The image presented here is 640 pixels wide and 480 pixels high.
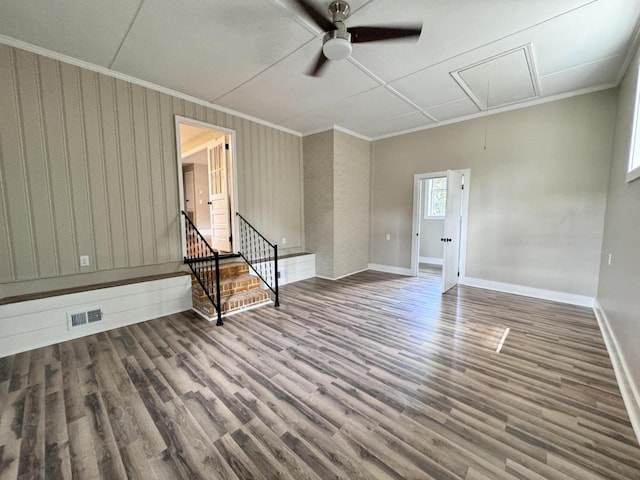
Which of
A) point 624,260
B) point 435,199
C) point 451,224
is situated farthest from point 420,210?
point 624,260

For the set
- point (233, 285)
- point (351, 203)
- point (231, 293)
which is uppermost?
point (351, 203)

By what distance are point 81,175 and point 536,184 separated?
20.7 feet

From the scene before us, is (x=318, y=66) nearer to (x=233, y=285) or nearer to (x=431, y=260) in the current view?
(x=233, y=285)

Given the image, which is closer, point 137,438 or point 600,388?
point 137,438

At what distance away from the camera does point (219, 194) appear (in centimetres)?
484

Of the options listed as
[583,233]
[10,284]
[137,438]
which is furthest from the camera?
[583,233]

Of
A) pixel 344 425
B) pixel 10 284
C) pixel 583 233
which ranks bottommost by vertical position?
pixel 344 425

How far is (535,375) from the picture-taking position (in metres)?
2.20

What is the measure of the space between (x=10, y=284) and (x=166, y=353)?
1.86 m

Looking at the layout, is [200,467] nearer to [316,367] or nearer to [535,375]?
[316,367]

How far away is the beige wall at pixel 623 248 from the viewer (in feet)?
6.66

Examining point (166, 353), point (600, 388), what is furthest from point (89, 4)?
point (600, 388)

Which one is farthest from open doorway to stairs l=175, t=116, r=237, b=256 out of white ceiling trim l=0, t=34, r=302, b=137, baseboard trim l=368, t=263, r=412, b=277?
baseboard trim l=368, t=263, r=412, b=277

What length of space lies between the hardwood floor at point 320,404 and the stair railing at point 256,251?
1531 mm
